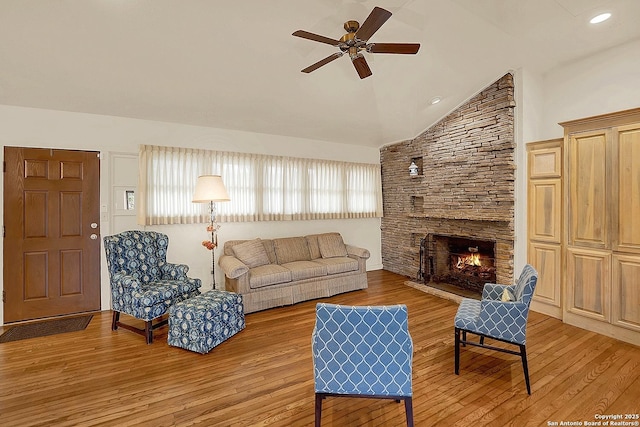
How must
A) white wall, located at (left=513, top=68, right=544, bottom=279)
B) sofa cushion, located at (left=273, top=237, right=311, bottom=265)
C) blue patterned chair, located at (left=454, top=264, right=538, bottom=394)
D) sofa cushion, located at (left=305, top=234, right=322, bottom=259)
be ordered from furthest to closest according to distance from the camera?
sofa cushion, located at (left=305, top=234, right=322, bottom=259)
sofa cushion, located at (left=273, top=237, right=311, bottom=265)
white wall, located at (left=513, top=68, right=544, bottom=279)
blue patterned chair, located at (left=454, top=264, right=538, bottom=394)

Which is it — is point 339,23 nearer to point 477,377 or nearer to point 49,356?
point 477,377

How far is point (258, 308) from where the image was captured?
4.00m

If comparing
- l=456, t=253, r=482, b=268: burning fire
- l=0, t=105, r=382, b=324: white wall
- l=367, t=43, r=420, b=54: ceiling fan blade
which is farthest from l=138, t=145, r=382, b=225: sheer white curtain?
l=367, t=43, r=420, b=54: ceiling fan blade

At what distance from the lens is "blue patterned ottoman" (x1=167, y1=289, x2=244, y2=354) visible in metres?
2.89

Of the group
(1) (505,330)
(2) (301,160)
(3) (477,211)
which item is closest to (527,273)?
(1) (505,330)

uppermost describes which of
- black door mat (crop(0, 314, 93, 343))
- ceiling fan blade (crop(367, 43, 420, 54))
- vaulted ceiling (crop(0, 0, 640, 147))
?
vaulted ceiling (crop(0, 0, 640, 147))

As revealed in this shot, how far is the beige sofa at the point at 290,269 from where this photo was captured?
397cm

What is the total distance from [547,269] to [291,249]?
353cm

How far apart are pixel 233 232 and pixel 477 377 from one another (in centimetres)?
377

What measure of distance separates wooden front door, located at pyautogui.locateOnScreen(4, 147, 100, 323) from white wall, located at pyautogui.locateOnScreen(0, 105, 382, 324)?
11 centimetres

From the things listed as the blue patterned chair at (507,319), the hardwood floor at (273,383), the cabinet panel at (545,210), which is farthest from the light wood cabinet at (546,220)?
the blue patterned chair at (507,319)

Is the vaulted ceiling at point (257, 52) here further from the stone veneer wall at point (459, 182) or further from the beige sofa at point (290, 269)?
the beige sofa at point (290, 269)

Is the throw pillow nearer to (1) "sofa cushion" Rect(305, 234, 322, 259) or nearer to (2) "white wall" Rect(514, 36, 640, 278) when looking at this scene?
(2) "white wall" Rect(514, 36, 640, 278)

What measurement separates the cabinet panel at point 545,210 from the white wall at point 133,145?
10.7 feet
